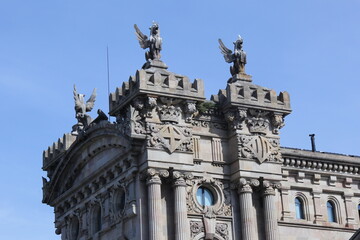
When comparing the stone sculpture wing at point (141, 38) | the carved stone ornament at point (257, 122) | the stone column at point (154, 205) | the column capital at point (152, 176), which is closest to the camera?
the stone column at point (154, 205)

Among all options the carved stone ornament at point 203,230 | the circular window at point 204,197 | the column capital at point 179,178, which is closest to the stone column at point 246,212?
the carved stone ornament at point 203,230

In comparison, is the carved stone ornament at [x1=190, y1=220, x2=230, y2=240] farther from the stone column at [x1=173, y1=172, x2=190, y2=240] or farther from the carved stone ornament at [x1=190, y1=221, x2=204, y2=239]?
the stone column at [x1=173, y1=172, x2=190, y2=240]

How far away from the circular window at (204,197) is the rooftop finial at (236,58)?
604 centimetres

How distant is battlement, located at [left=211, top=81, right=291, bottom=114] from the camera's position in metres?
48.6

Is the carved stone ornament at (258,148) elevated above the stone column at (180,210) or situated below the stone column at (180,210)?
above

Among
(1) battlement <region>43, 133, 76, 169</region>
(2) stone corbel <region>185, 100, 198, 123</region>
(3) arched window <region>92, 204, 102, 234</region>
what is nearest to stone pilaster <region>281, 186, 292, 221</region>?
(2) stone corbel <region>185, 100, 198, 123</region>

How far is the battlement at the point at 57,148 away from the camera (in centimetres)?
5384

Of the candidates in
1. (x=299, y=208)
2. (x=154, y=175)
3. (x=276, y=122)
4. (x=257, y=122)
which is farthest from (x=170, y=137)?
(x=299, y=208)

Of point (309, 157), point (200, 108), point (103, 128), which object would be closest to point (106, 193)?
point (103, 128)

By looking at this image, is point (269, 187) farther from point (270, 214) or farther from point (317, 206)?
point (317, 206)

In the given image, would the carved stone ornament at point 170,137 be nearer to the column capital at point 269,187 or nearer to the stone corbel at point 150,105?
the stone corbel at point 150,105

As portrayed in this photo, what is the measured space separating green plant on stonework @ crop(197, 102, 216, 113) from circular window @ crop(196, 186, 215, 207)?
3.68m

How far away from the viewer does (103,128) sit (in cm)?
4928

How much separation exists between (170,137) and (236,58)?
6397mm
